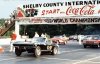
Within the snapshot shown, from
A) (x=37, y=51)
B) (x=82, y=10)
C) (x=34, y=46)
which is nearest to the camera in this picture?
(x=34, y=46)

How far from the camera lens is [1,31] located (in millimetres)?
56375

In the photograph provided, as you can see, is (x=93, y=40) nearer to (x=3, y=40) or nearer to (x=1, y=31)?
(x=3, y=40)

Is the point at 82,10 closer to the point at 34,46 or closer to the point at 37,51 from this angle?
the point at 37,51

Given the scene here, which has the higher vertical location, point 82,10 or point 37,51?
point 82,10

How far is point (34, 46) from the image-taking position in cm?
2439

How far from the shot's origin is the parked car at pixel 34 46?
80.2 feet

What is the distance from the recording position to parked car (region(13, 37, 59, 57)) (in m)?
24.4

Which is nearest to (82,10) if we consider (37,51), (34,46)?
(37,51)

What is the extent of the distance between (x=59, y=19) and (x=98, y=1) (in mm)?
5693

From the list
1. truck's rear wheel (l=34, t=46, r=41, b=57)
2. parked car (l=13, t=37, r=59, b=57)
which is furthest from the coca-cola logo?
truck's rear wheel (l=34, t=46, r=41, b=57)

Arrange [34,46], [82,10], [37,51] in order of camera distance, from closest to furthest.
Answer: [34,46] → [37,51] → [82,10]

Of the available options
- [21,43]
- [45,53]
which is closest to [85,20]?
Result: [45,53]

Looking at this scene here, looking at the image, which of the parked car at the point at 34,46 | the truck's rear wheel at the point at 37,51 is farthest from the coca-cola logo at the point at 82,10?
the truck's rear wheel at the point at 37,51

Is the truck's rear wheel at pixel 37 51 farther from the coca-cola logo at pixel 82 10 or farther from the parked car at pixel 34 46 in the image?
the coca-cola logo at pixel 82 10
